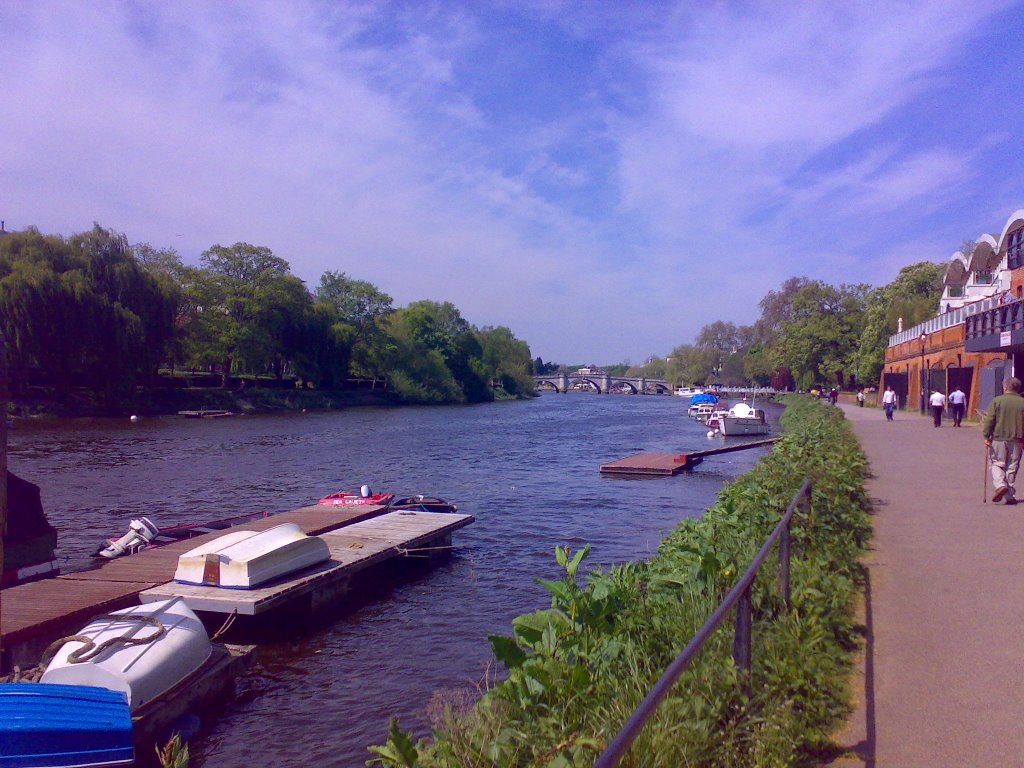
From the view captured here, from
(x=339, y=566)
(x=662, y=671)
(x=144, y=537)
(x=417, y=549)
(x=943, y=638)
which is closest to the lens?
(x=662, y=671)

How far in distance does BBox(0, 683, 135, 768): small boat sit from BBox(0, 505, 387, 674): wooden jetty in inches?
41.8

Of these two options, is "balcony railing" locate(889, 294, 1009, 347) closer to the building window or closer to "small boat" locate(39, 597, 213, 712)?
the building window

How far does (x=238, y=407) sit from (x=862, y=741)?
212ft

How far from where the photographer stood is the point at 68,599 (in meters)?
10.2

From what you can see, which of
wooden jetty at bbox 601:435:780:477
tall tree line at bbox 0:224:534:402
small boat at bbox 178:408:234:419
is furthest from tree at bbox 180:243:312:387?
wooden jetty at bbox 601:435:780:477

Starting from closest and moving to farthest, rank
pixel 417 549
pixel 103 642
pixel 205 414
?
1. pixel 103 642
2. pixel 417 549
3. pixel 205 414

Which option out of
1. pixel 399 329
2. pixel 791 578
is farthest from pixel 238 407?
pixel 791 578

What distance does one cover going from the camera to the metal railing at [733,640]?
228cm

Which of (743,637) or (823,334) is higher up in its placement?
(823,334)

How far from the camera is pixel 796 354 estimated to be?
273 feet

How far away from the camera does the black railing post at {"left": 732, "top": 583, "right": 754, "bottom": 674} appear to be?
4.05 m

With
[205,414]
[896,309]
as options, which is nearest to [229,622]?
[205,414]

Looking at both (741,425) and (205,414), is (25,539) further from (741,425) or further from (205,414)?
(205,414)

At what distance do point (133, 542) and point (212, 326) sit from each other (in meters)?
56.9
